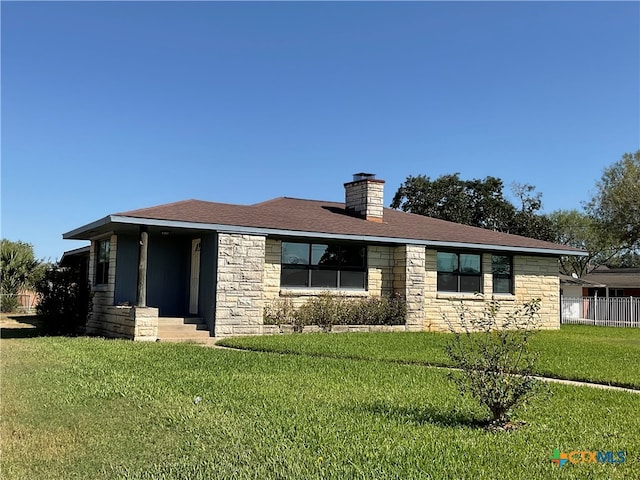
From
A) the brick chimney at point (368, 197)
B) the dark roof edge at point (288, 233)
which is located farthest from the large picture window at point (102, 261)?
the brick chimney at point (368, 197)

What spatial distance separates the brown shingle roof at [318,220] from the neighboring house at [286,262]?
60 millimetres

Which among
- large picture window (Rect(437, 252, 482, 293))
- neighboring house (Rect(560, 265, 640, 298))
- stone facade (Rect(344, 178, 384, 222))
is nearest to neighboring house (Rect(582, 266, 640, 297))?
neighboring house (Rect(560, 265, 640, 298))

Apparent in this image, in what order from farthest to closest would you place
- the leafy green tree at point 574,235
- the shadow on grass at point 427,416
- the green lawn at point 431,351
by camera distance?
the leafy green tree at point 574,235 < the green lawn at point 431,351 < the shadow on grass at point 427,416

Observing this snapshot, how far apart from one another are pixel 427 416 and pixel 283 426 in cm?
167

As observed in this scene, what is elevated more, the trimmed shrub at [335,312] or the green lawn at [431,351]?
the trimmed shrub at [335,312]

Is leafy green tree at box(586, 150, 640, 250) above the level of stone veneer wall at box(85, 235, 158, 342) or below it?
above

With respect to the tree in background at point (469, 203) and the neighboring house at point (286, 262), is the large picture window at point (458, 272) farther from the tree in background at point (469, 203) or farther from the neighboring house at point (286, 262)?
the tree in background at point (469, 203)

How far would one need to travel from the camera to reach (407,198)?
50312 millimetres

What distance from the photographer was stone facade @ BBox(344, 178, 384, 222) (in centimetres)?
2206

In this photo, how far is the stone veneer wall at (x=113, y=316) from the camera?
15477 millimetres

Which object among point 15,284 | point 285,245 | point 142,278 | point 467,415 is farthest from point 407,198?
point 467,415

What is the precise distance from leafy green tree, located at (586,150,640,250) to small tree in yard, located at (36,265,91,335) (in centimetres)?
3068

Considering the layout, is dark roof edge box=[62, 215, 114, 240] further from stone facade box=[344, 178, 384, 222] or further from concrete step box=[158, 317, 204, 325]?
stone facade box=[344, 178, 384, 222]

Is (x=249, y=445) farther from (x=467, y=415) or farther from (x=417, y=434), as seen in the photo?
(x=467, y=415)
